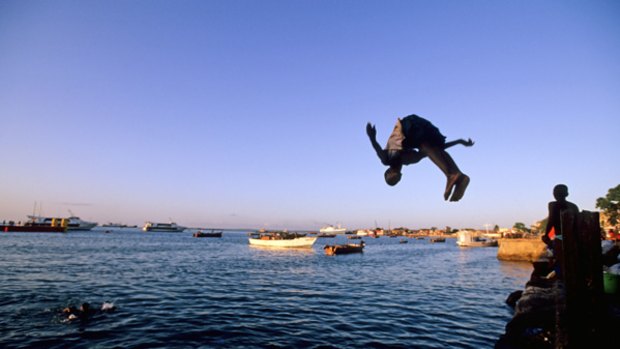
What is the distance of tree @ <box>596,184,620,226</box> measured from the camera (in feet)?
212

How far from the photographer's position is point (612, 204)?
65.8 m

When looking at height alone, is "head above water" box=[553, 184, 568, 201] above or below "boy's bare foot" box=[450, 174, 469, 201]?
above

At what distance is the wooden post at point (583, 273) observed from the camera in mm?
3201

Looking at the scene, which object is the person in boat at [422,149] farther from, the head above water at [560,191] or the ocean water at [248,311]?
the ocean water at [248,311]

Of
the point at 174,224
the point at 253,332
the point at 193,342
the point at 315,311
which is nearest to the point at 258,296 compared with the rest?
the point at 315,311

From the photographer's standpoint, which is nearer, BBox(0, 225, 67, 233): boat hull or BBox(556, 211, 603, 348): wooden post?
BBox(556, 211, 603, 348): wooden post

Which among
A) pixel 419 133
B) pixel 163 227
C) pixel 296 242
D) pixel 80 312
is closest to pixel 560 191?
pixel 419 133

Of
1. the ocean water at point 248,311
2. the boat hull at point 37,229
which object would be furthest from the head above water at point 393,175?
the boat hull at point 37,229

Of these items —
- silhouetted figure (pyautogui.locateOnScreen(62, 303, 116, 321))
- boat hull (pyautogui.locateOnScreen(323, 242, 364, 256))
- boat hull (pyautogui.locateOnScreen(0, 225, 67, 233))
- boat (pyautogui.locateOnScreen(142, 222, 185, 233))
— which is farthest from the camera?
boat (pyautogui.locateOnScreen(142, 222, 185, 233))

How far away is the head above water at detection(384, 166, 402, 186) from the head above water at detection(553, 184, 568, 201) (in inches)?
153

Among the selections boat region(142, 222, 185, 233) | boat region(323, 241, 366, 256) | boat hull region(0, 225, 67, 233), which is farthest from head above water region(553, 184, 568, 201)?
boat region(142, 222, 185, 233)

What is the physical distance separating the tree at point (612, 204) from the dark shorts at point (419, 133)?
8515 cm

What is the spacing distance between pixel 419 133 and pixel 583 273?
2398mm

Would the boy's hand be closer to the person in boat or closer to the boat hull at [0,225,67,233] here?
the person in boat
